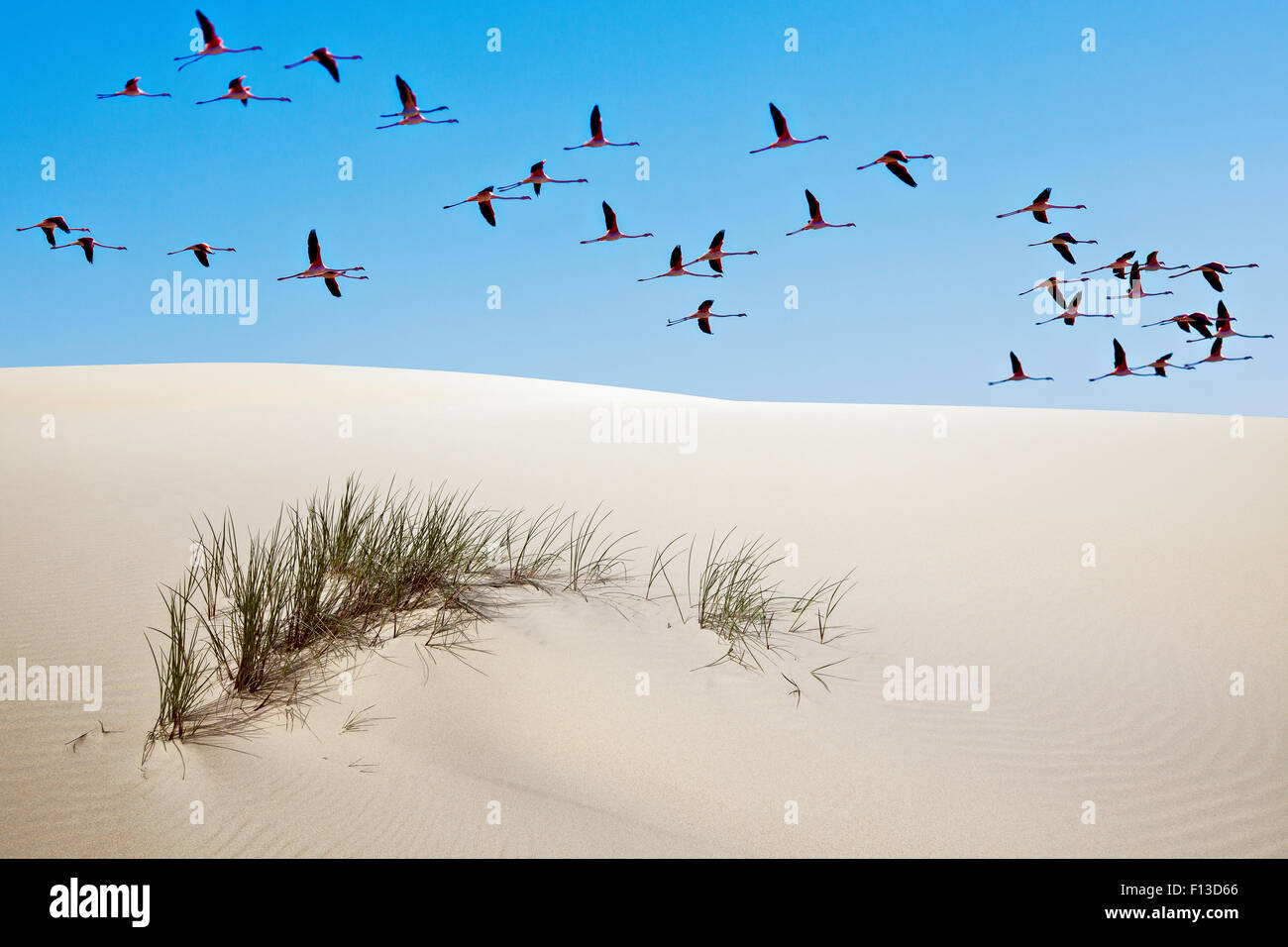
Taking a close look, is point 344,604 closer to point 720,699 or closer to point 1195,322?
point 720,699

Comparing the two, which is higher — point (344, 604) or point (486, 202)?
point (486, 202)

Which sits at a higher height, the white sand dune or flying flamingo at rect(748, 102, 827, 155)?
flying flamingo at rect(748, 102, 827, 155)

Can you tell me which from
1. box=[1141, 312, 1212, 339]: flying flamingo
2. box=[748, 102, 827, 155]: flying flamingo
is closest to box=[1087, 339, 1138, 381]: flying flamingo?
box=[1141, 312, 1212, 339]: flying flamingo

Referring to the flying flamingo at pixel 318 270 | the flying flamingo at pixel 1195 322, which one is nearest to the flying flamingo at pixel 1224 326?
the flying flamingo at pixel 1195 322

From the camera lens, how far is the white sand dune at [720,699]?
3221 mm

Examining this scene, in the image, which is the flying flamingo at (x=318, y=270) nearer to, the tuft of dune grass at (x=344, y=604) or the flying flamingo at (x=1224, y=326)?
the tuft of dune grass at (x=344, y=604)

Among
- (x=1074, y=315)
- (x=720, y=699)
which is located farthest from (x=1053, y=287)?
(x=720, y=699)

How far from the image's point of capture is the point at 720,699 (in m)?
4.45

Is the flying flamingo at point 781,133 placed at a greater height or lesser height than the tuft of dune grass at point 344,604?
greater

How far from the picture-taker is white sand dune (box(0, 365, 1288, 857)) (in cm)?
322

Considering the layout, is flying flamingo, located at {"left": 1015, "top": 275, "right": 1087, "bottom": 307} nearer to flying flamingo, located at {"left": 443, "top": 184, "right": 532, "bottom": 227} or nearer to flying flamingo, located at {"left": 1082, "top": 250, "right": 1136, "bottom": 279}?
flying flamingo, located at {"left": 1082, "top": 250, "right": 1136, "bottom": 279}

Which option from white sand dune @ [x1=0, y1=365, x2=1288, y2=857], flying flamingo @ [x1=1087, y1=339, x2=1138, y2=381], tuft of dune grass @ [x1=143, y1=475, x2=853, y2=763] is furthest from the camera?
flying flamingo @ [x1=1087, y1=339, x2=1138, y2=381]

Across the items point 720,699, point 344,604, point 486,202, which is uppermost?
point 486,202

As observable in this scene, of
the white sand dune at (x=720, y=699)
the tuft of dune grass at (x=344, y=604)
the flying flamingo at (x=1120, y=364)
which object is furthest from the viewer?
the flying flamingo at (x=1120, y=364)
